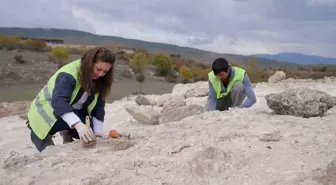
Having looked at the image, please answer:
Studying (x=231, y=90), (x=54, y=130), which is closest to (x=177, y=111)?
(x=231, y=90)

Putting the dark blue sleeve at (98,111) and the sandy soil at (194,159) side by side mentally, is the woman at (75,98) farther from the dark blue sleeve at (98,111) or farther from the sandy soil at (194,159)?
the sandy soil at (194,159)

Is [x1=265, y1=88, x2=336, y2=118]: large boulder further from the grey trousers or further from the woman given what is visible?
the woman

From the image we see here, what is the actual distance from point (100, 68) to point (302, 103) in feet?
7.42

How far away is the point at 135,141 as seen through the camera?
3.50 meters

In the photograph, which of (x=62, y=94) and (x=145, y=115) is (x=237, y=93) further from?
(x=62, y=94)

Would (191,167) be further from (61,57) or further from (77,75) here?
(61,57)

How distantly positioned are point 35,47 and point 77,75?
41.8m

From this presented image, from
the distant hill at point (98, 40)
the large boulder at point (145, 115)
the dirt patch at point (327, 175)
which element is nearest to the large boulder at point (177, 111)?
the large boulder at point (145, 115)

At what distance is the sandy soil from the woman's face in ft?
1.74

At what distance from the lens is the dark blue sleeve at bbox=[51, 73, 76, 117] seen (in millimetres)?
3225

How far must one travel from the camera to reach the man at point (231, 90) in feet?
17.5

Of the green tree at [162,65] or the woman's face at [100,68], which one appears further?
the green tree at [162,65]

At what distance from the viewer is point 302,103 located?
451cm

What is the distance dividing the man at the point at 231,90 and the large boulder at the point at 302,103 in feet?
2.02
